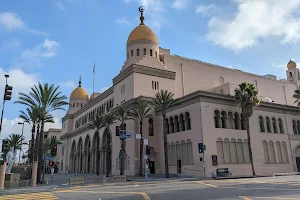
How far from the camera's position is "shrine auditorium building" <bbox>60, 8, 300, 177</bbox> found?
120ft

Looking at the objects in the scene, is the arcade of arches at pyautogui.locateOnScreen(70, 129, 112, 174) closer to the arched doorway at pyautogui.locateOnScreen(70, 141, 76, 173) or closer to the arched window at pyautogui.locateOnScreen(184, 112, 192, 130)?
the arched doorway at pyautogui.locateOnScreen(70, 141, 76, 173)

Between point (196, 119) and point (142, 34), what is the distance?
22.4 metres

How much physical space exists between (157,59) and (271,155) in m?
25.3

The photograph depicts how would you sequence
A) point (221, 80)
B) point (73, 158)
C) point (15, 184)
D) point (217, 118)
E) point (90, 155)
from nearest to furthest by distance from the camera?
point (15, 184) → point (217, 118) → point (221, 80) → point (90, 155) → point (73, 158)

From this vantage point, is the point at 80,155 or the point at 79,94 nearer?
the point at 80,155

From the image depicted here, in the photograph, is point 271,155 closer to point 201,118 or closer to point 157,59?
point 201,118

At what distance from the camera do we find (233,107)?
40.0 metres

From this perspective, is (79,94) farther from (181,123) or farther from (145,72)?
(181,123)

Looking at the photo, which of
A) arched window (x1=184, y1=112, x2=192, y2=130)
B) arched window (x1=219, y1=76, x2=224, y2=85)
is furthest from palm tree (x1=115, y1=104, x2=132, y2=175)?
arched window (x1=219, y1=76, x2=224, y2=85)


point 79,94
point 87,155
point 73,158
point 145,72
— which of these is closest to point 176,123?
point 145,72

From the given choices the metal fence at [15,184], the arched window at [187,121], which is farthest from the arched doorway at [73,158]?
the metal fence at [15,184]

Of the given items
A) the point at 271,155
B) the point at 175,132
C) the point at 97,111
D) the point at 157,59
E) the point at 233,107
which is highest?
the point at 157,59

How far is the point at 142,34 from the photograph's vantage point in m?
51.0

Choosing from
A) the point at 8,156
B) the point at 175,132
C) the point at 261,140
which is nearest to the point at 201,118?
the point at 175,132
